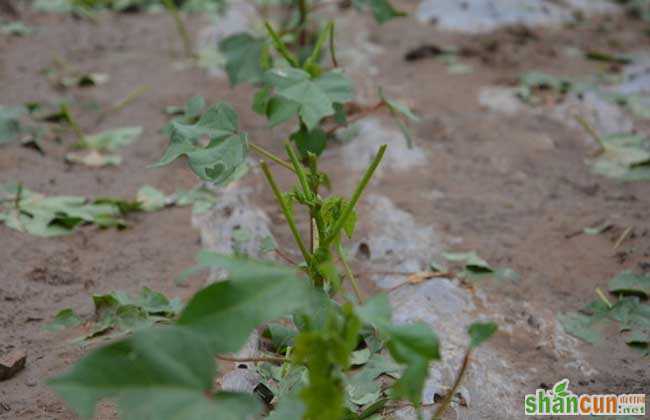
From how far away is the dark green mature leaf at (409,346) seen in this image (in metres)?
0.89

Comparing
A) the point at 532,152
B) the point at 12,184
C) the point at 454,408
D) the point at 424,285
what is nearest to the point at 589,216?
the point at 532,152

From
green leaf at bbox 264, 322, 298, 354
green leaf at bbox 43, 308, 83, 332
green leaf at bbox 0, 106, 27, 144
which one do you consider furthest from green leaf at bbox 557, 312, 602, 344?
green leaf at bbox 0, 106, 27, 144

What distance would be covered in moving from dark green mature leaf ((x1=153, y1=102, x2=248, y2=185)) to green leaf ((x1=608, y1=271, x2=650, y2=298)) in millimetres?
969

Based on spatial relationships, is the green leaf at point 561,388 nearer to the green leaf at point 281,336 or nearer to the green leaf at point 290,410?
the green leaf at point 281,336

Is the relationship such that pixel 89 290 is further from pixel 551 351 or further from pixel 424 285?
pixel 551 351

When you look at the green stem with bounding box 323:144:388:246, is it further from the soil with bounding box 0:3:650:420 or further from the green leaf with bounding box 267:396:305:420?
the soil with bounding box 0:3:650:420

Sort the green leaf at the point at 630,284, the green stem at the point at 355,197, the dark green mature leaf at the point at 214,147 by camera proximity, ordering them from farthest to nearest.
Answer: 1. the green leaf at the point at 630,284
2. the dark green mature leaf at the point at 214,147
3. the green stem at the point at 355,197

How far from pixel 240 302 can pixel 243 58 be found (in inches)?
64.7

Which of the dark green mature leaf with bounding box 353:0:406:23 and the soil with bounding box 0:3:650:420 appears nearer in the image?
the soil with bounding box 0:3:650:420

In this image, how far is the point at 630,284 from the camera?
1.71 m

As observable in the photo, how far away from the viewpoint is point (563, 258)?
1923 millimetres

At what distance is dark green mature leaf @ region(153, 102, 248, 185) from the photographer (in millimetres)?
1326

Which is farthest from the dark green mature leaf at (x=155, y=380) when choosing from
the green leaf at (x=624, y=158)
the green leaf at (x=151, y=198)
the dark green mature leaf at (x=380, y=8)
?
the green leaf at (x=624, y=158)

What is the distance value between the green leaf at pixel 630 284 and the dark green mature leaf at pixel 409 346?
38.4 inches
